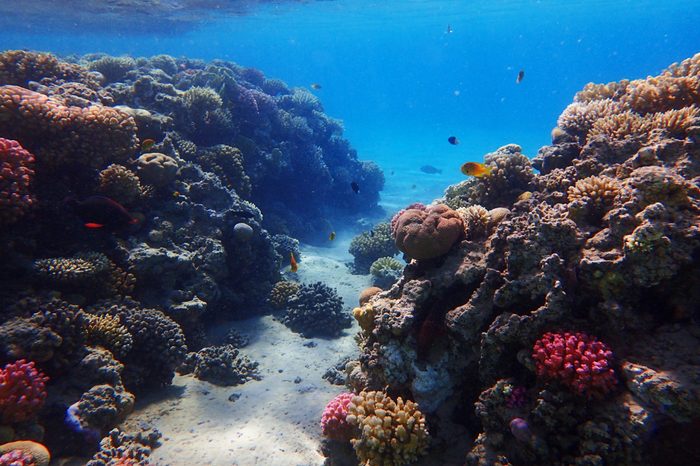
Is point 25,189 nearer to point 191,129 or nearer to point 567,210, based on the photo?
point 191,129

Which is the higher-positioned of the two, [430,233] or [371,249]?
[371,249]

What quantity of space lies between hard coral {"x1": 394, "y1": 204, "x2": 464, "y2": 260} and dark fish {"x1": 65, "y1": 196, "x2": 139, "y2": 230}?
178 inches

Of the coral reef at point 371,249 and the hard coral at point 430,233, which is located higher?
the coral reef at point 371,249

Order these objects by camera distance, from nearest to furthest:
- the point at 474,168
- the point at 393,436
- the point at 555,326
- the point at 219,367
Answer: the point at 555,326
the point at 393,436
the point at 474,168
the point at 219,367

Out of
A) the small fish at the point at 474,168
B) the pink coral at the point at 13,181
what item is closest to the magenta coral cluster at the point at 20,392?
the pink coral at the point at 13,181

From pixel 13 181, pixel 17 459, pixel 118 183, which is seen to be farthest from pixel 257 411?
pixel 13 181

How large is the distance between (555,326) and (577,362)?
47cm

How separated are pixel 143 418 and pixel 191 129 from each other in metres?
8.90

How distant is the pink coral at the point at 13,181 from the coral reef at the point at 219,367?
3.67m

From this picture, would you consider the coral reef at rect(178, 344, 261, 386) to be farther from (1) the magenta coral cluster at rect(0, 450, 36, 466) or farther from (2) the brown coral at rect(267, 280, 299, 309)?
(1) the magenta coral cluster at rect(0, 450, 36, 466)

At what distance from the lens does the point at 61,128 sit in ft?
21.9

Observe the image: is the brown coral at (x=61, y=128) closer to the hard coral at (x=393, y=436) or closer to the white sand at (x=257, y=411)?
the white sand at (x=257, y=411)

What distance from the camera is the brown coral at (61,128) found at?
20.8 feet

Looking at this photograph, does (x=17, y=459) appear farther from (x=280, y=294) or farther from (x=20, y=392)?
(x=280, y=294)
